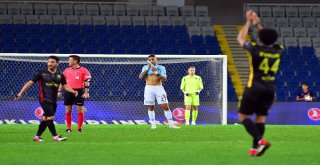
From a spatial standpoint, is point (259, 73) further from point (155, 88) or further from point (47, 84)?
point (155, 88)

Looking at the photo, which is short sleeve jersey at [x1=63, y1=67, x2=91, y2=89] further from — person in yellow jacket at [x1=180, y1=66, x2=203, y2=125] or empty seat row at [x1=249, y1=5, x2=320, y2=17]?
empty seat row at [x1=249, y1=5, x2=320, y2=17]

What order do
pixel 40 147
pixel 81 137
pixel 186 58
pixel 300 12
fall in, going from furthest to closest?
pixel 300 12 → pixel 186 58 → pixel 81 137 → pixel 40 147

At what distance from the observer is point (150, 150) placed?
40.9 ft

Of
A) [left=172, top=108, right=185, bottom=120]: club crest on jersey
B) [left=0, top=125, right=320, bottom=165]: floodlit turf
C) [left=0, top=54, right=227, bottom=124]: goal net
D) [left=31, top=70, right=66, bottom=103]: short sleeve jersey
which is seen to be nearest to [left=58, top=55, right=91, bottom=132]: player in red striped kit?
[left=0, top=125, right=320, bottom=165]: floodlit turf

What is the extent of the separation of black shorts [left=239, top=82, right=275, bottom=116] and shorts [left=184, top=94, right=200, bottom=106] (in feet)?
43.4

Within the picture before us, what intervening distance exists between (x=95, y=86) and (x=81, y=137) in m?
9.24

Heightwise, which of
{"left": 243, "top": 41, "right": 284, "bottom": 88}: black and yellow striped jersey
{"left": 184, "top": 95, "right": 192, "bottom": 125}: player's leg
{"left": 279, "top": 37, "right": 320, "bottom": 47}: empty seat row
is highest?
{"left": 243, "top": 41, "right": 284, "bottom": 88}: black and yellow striped jersey

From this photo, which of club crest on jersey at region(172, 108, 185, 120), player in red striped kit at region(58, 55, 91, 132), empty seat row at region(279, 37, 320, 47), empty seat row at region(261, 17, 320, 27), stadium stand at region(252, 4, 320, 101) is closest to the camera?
player in red striped kit at region(58, 55, 91, 132)

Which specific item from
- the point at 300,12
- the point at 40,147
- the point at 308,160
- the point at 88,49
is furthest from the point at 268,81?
the point at 300,12

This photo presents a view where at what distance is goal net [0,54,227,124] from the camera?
2448 centimetres

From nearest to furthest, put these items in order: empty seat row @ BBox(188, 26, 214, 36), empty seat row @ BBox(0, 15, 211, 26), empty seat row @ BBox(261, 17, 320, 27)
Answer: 1. empty seat row @ BBox(0, 15, 211, 26)
2. empty seat row @ BBox(188, 26, 214, 36)
3. empty seat row @ BBox(261, 17, 320, 27)

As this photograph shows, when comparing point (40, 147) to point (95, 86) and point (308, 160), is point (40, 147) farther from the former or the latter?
point (95, 86)

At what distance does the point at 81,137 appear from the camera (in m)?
16.2

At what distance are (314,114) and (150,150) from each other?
14490 mm
